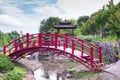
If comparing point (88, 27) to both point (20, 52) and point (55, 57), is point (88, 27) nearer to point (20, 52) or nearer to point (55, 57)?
point (55, 57)

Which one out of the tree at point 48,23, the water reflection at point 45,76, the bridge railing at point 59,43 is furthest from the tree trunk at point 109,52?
the tree at point 48,23

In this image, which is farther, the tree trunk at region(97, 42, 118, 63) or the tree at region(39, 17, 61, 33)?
the tree at region(39, 17, 61, 33)

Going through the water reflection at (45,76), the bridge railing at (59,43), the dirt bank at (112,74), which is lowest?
the water reflection at (45,76)

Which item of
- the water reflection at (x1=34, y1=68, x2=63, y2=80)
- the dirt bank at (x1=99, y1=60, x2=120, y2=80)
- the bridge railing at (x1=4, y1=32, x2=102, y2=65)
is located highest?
the bridge railing at (x1=4, y1=32, x2=102, y2=65)

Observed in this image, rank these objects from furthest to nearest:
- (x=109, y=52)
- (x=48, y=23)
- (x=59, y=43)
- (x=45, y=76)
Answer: (x=48, y=23) → (x=109, y=52) → (x=45, y=76) → (x=59, y=43)

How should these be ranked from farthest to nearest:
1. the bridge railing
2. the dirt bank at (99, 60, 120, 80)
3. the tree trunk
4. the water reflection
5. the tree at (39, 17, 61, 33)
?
the tree at (39, 17, 61, 33), the tree trunk, the water reflection, the bridge railing, the dirt bank at (99, 60, 120, 80)

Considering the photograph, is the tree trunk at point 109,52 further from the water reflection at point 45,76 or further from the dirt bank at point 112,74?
the dirt bank at point 112,74

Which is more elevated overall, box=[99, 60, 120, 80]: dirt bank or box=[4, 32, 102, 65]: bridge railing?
box=[4, 32, 102, 65]: bridge railing

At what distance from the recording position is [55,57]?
45.7 m

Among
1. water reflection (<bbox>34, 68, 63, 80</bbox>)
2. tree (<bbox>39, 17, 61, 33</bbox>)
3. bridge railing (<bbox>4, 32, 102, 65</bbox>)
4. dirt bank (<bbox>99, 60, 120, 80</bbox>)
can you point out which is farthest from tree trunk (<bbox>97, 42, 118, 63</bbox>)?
tree (<bbox>39, 17, 61, 33</bbox>)

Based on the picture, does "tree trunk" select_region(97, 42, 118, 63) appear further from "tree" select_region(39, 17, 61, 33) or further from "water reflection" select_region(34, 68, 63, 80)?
"tree" select_region(39, 17, 61, 33)

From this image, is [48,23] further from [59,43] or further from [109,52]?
[59,43]

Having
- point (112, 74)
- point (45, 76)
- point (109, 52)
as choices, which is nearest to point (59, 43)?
point (45, 76)

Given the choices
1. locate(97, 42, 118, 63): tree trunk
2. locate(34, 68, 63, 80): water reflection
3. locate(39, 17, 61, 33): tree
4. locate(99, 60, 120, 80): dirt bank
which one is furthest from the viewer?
locate(39, 17, 61, 33): tree
